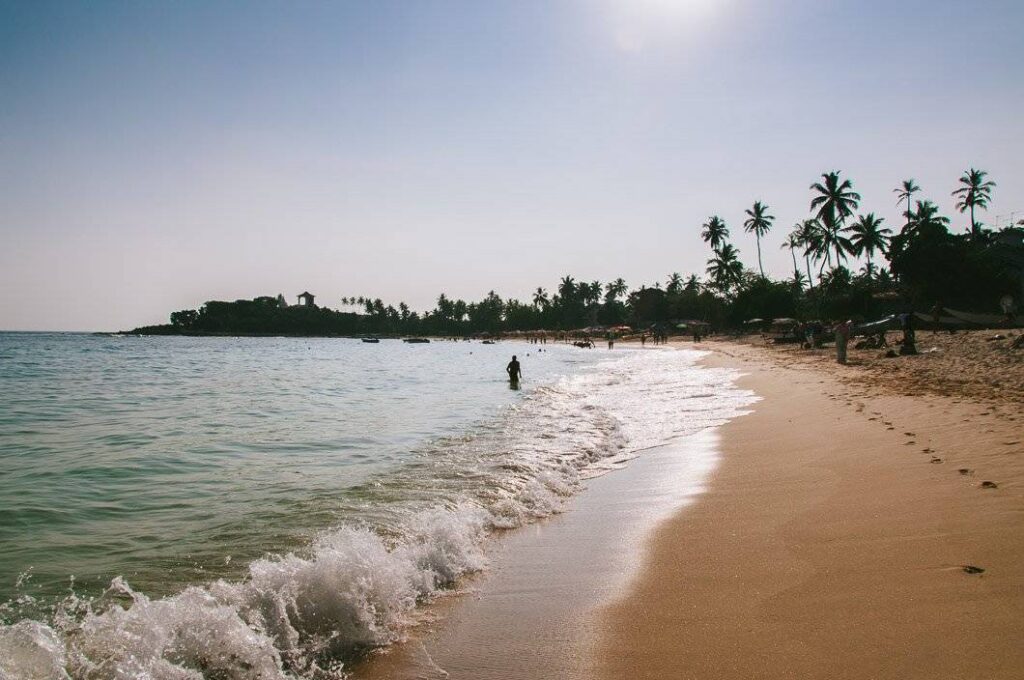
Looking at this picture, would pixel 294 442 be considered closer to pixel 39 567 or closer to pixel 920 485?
pixel 39 567

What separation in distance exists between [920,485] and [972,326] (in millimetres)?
35504

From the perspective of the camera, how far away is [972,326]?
32.9m

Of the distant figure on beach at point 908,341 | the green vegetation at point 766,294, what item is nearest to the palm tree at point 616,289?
the green vegetation at point 766,294

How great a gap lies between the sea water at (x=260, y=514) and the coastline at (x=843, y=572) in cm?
170

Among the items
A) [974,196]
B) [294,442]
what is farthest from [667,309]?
[294,442]

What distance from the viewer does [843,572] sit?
13.0 feet

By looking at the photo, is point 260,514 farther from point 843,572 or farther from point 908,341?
point 908,341

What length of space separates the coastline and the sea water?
1.70 m

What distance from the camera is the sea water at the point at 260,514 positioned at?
3477 mm

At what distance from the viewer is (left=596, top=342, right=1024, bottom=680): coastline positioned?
2.99m

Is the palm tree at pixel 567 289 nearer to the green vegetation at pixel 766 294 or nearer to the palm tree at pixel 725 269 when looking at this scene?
the green vegetation at pixel 766 294

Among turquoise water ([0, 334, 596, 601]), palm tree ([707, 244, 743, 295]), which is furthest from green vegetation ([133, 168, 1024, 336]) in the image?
turquoise water ([0, 334, 596, 601])

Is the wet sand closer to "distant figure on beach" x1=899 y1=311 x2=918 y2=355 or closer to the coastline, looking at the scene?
the coastline

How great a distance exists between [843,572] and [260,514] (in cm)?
585
